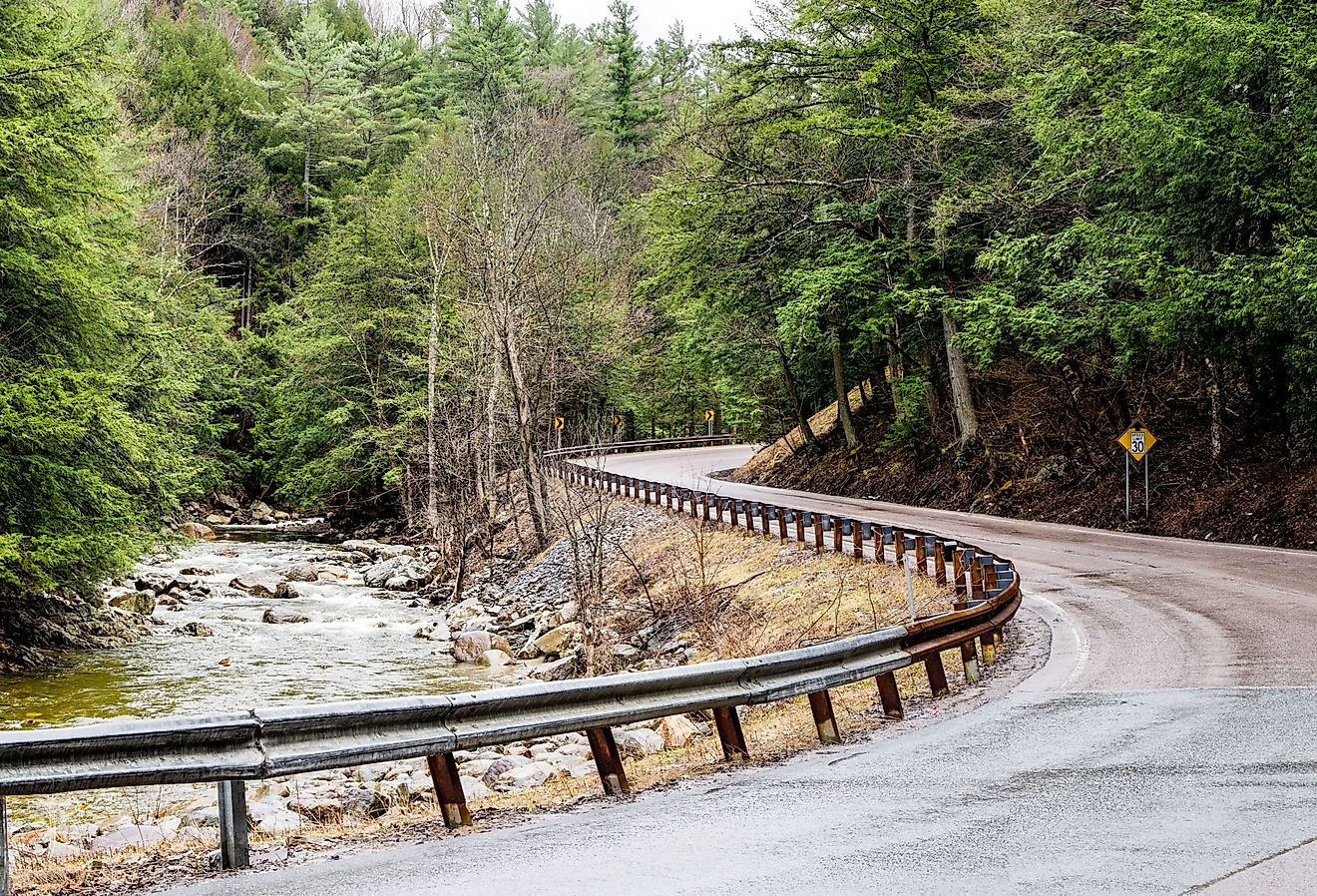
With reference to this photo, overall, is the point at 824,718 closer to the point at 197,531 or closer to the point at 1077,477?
the point at 1077,477

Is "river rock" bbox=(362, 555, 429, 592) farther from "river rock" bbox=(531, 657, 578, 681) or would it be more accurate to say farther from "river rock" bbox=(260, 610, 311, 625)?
"river rock" bbox=(531, 657, 578, 681)

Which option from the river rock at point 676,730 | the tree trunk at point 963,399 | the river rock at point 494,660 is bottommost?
the river rock at point 494,660

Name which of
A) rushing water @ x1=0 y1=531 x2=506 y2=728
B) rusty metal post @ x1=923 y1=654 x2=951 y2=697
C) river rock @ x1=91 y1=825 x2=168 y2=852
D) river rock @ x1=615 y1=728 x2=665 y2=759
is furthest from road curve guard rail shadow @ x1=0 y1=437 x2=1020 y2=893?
rushing water @ x1=0 y1=531 x2=506 y2=728

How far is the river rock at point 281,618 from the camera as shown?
2599cm

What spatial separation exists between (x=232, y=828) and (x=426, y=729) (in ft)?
3.46

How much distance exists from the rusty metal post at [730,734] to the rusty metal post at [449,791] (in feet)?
7.23

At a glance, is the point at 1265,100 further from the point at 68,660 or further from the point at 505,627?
the point at 68,660

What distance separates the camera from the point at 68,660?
20.7 metres

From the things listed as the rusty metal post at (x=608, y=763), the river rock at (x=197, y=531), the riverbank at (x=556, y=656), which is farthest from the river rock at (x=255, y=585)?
the rusty metal post at (x=608, y=763)

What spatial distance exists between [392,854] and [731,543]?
19.9m

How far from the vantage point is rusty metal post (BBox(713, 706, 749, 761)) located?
7906 millimetres

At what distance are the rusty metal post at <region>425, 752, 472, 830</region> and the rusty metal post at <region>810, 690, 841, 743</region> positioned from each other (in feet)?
10.6

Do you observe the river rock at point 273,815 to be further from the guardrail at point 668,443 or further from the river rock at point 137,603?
the guardrail at point 668,443

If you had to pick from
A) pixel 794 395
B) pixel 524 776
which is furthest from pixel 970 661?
pixel 794 395
